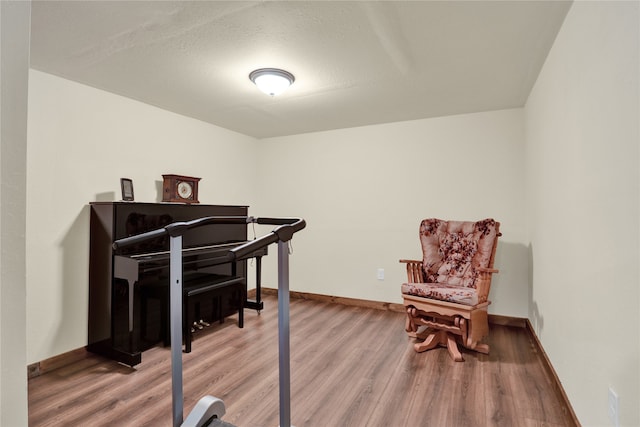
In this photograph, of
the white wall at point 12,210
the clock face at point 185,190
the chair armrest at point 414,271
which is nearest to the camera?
the white wall at point 12,210

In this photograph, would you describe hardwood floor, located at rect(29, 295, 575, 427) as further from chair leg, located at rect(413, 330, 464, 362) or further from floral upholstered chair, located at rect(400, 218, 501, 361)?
floral upholstered chair, located at rect(400, 218, 501, 361)

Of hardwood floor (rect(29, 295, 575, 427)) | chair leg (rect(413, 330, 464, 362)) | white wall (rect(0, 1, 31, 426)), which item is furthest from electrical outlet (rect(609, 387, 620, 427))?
white wall (rect(0, 1, 31, 426))

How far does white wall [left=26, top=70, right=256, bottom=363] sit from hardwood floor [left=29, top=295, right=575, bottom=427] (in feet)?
1.37

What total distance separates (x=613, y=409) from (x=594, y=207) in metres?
0.80

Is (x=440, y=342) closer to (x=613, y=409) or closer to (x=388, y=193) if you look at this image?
(x=613, y=409)

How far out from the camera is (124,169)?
3.07 metres

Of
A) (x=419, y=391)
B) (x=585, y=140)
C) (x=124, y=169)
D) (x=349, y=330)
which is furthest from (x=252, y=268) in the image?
(x=585, y=140)

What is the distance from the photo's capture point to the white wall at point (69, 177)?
8.13 feet

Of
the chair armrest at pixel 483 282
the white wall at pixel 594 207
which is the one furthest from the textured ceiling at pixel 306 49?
the chair armrest at pixel 483 282

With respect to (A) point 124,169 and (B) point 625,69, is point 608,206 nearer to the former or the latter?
(B) point 625,69

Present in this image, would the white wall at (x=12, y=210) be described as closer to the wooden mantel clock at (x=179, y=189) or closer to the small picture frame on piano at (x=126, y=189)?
the small picture frame on piano at (x=126, y=189)

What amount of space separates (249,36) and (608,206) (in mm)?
2008

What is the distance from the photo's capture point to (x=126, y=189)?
2.97 metres

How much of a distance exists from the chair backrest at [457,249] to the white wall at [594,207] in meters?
0.68
